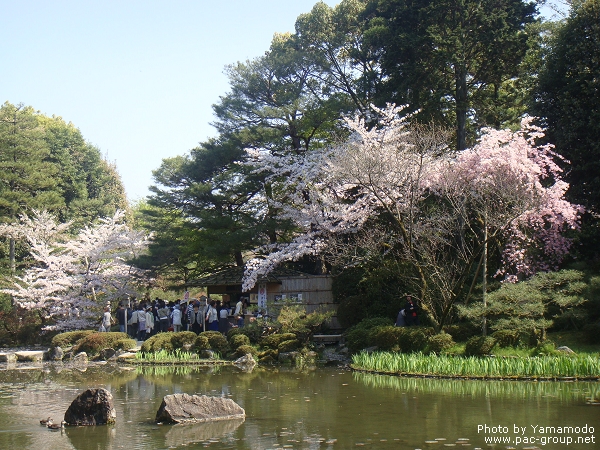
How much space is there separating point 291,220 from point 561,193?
1037cm

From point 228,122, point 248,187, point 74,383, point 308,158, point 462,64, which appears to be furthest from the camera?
point 228,122

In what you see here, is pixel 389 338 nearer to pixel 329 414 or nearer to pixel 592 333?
pixel 592 333

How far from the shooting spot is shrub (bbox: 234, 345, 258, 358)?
65.5 feet

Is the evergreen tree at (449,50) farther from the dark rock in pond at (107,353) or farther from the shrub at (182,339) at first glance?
the dark rock in pond at (107,353)

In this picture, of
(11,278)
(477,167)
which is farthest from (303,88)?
(11,278)

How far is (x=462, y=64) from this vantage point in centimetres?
2355

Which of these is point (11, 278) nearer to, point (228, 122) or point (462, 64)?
point (228, 122)

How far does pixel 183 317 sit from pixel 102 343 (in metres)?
3.16

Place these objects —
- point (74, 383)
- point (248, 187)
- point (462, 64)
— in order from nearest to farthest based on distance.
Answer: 1. point (74, 383)
2. point (462, 64)
3. point (248, 187)

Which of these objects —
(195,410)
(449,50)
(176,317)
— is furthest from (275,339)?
(449,50)

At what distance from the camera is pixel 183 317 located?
24.0 meters

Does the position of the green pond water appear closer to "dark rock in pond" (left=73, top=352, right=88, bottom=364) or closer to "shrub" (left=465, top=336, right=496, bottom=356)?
"shrub" (left=465, top=336, right=496, bottom=356)

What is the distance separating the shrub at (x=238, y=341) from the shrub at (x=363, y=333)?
3.21m

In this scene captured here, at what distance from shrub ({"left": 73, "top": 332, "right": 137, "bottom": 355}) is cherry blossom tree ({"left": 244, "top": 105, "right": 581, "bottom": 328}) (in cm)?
467
